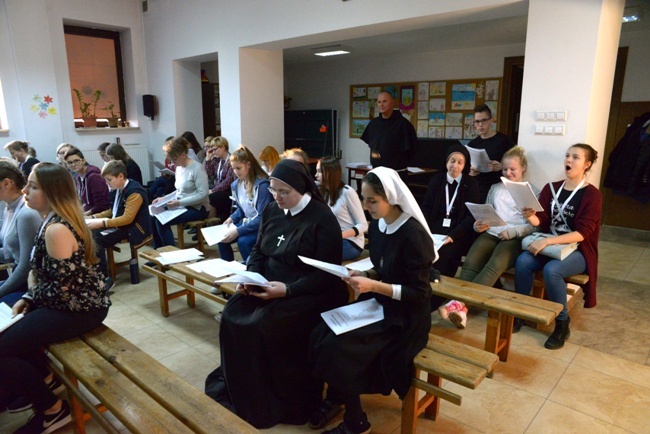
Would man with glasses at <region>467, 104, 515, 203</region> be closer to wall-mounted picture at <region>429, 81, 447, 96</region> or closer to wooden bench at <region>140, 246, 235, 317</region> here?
wooden bench at <region>140, 246, 235, 317</region>

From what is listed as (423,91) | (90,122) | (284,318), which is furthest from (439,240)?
(90,122)

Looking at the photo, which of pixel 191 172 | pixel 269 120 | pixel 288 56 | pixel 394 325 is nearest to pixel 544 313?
pixel 394 325

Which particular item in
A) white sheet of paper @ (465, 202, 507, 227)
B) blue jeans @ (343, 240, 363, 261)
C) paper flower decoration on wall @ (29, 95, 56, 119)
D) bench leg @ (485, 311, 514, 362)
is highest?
paper flower decoration on wall @ (29, 95, 56, 119)

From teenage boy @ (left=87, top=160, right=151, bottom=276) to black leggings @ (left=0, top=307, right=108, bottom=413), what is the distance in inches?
68.2

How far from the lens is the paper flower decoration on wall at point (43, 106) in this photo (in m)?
6.31

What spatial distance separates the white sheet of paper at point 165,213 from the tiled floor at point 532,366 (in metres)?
0.65

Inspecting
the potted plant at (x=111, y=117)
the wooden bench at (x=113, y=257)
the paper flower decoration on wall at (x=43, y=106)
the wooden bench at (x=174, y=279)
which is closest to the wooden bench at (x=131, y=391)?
the wooden bench at (x=174, y=279)

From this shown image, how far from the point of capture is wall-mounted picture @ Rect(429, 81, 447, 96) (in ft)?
24.7

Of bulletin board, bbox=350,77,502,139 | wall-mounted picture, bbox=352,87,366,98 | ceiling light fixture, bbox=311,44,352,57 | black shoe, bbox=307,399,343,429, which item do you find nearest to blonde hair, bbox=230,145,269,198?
black shoe, bbox=307,399,343,429

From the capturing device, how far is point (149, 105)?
23.8 ft

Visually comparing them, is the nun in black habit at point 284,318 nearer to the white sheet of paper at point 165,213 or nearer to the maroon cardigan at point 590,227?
the maroon cardigan at point 590,227

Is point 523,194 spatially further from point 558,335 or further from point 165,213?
point 165,213

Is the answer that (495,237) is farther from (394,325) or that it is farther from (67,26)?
(67,26)

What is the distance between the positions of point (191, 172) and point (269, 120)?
1.91 m
